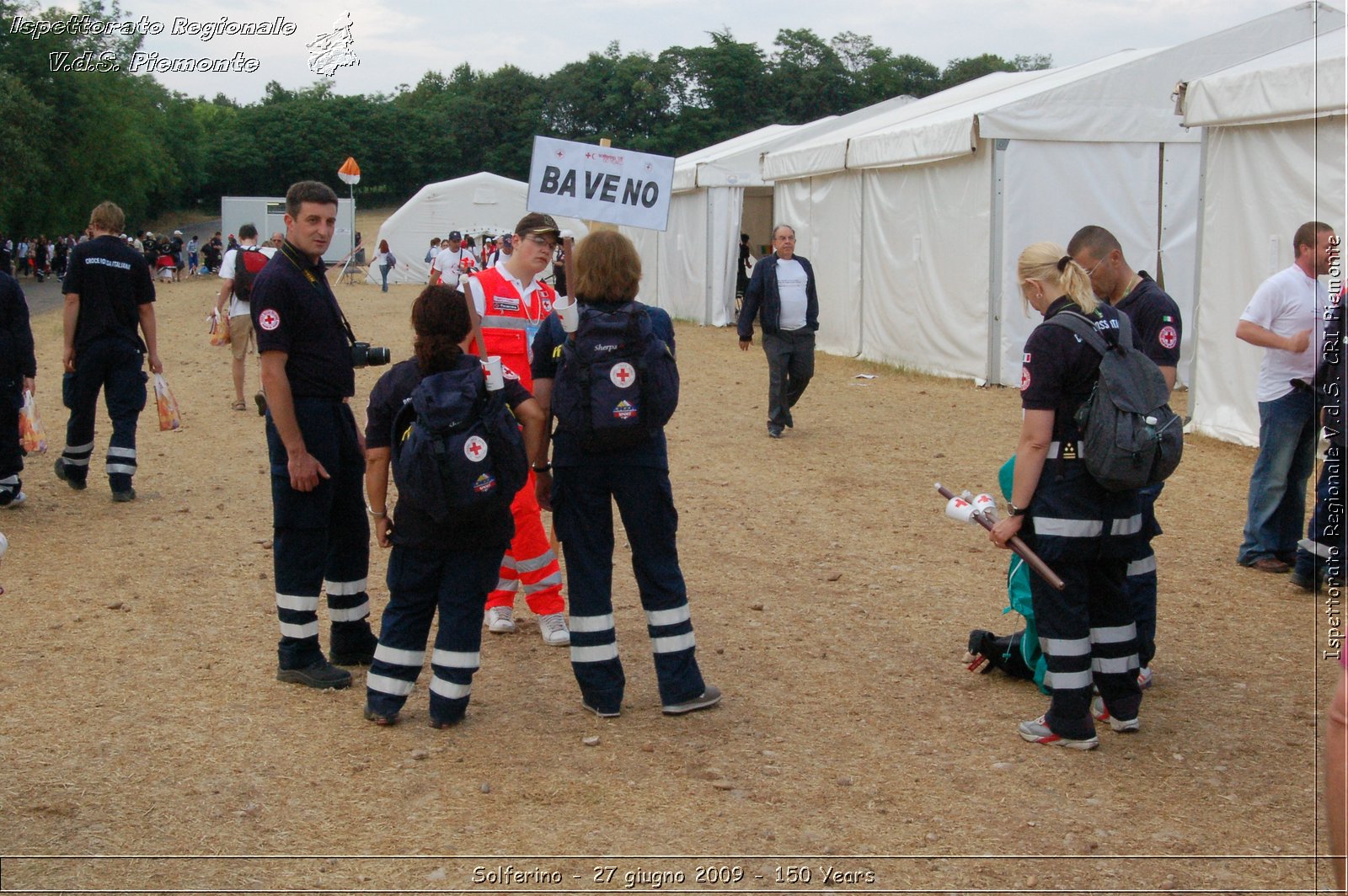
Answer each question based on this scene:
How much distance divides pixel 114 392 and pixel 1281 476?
766cm

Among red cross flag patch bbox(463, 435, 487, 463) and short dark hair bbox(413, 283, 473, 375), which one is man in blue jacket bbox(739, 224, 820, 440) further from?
red cross flag patch bbox(463, 435, 487, 463)

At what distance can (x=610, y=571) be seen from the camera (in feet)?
15.3

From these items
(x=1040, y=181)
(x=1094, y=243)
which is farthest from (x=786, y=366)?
(x=1094, y=243)

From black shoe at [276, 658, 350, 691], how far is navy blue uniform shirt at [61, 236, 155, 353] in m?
4.49

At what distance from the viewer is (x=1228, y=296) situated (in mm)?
10688

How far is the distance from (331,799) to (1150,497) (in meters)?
3.31

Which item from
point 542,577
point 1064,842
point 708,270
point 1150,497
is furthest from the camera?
point 708,270

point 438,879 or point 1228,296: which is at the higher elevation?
point 1228,296

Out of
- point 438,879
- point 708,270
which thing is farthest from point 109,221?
point 708,270

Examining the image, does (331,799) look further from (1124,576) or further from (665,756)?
(1124,576)

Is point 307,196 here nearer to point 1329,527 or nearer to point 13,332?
point 13,332

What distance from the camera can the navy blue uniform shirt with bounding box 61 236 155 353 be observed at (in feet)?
27.6

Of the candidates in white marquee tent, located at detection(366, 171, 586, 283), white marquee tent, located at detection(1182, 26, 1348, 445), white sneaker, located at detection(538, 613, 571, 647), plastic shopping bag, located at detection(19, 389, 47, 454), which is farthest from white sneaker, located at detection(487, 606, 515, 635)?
white marquee tent, located at detection(366, 171, 586, 283)

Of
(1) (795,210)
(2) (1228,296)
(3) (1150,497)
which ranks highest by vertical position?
(1) (795,210)
